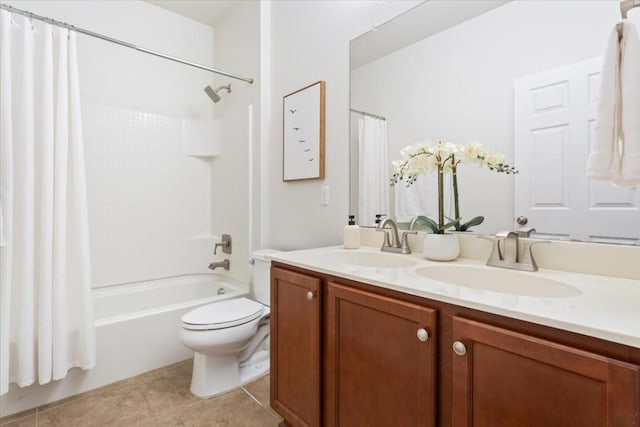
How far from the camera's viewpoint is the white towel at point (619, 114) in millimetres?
692

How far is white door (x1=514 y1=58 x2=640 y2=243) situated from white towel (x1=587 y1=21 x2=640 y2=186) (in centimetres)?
27

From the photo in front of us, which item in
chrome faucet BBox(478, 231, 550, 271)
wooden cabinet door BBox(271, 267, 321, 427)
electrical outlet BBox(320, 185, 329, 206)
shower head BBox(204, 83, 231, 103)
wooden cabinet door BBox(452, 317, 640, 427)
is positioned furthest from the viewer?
shower head BBox(204, 83, 231, 103)

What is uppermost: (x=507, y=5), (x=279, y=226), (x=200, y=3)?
(x=200, y=3)

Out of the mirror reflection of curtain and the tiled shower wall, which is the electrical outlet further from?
the tiled shower wall

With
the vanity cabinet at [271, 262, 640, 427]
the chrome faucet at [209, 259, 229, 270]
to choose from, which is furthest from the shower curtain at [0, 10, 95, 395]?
the vanity cabinet at [271, 262, 640, 427]

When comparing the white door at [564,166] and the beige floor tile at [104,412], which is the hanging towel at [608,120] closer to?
A: the white door at [564,166]

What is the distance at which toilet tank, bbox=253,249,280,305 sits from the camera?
6.70 ft

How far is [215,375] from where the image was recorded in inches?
67.3

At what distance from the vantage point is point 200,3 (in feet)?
8.31

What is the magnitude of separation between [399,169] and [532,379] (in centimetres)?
99

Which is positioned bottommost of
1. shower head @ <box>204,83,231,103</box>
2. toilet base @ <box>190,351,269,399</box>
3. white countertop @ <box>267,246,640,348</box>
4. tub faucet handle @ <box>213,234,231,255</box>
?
toilet base @ <box>190,351,269,399</box>

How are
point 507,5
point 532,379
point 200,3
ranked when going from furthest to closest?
point 200,3 < point 507,5 < point 532,379

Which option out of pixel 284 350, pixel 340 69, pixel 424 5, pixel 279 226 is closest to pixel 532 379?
pixel 284 350

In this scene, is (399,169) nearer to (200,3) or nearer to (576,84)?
(576,84)
